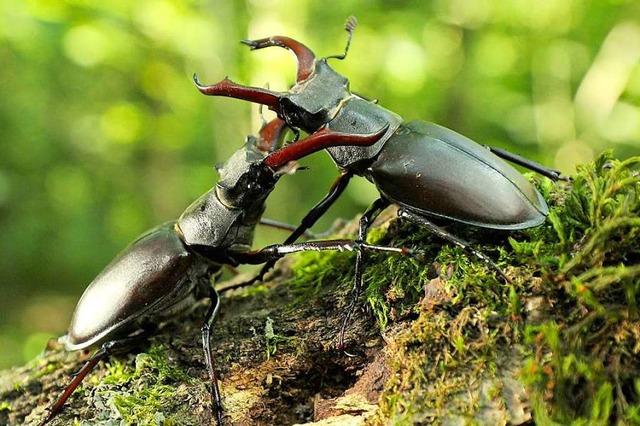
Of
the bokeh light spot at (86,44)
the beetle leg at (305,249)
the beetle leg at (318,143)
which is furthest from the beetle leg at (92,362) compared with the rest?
the bokeh light spot at (86,44)

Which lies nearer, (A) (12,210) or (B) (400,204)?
(B) (400,204)

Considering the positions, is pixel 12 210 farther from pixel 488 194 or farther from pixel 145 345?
pixel 488 194

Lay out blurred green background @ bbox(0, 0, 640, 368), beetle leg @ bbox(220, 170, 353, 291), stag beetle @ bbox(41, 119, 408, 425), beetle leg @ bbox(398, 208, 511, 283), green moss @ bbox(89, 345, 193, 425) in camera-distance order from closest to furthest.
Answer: beetle leg @ bbox(398, 208, 511, 283)
green moss @ bbox(89, 345, 193, 425)
stag beetle @ bbox(41, 119, 408, 425)
beetle leg @ bbox(220, 170, 353, 291)
blurred green background @ bbox(0, 0, 640, 368)

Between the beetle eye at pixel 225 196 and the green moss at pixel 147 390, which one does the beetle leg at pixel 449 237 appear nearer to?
the beetle eye at pixel 225 196

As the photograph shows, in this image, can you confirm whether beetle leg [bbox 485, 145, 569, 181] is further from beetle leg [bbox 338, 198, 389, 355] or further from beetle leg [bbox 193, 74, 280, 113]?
beetle leg [bbox 193, 74, 280, 113]

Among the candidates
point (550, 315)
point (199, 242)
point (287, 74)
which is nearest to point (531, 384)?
point (550, 315)

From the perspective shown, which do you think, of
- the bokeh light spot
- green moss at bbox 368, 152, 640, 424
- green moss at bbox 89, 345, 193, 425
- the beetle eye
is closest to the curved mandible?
the beetle eye
